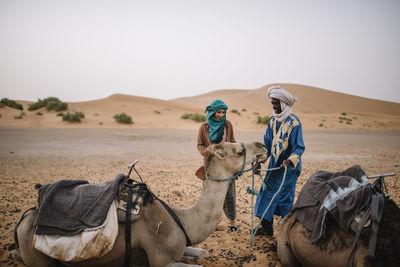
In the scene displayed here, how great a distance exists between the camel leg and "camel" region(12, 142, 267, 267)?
3.10ft

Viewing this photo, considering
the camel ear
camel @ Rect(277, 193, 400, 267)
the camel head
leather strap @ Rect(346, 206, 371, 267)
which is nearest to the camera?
camel @ Rect(277, 193, 400, 267)

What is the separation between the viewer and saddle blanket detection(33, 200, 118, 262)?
268 centimetres

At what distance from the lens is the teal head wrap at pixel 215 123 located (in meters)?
4.32

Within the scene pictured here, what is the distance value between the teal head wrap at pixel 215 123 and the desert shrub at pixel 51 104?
40.8 metres

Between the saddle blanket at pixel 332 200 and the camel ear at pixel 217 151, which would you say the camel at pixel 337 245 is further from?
the camel ear at pixel 217 151

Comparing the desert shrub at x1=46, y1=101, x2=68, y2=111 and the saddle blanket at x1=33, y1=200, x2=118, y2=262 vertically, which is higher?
the desert shrub at x1=46, y1=101, x2=68, y2=111

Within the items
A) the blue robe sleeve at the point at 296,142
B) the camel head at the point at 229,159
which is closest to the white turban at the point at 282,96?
the blue robe sleeve at the point at 296,142

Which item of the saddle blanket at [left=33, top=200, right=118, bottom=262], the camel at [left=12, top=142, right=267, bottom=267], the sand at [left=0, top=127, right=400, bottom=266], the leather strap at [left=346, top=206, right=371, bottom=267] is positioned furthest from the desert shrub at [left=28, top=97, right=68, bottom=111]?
the leather strap at [left=346, top=206, right=371, bottom=267]

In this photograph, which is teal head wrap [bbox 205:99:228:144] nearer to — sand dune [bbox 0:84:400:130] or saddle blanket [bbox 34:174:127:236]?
saddle blanket [bbox 34:174:127:236]

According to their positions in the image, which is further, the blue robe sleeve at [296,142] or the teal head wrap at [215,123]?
the teal head wrap at [215,123]

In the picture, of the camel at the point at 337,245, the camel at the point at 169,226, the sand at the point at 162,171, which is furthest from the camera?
the sand at the point at 162,171

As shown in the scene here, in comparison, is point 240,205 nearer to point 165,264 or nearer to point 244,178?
point 244,178

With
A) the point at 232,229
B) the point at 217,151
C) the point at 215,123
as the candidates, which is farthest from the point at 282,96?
the point at 232,229

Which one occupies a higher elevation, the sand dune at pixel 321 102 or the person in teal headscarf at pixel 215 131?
the sand dune at pixel 321 102
